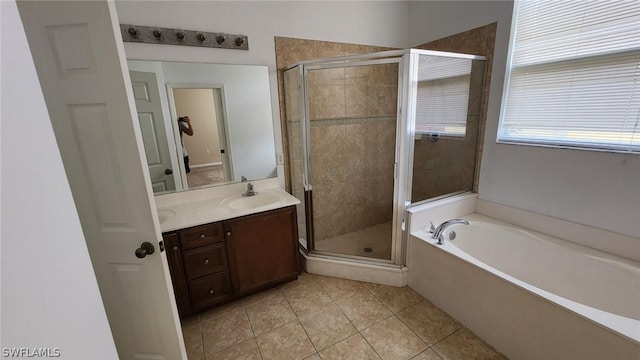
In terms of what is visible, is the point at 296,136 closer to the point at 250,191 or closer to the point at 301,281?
the point at 250,191

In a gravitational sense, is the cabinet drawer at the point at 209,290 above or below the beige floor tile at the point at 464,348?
above

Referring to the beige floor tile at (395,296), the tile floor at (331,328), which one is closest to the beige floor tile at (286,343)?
the tile floor at (331,328)

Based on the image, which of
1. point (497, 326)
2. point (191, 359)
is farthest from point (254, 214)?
point (497, 326)

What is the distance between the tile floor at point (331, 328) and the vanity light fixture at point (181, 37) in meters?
2.08

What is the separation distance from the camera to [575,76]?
1781 millimetres

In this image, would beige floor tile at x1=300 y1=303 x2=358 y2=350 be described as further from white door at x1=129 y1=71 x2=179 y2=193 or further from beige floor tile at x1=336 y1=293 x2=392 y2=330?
white door at x1=129 y1=71 x2=179 y2=193

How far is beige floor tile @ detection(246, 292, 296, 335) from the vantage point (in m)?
1.90

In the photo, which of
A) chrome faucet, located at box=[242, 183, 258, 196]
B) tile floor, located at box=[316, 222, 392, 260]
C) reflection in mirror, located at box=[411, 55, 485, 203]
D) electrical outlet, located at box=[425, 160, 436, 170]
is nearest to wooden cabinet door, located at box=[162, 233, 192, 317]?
chrome faucet, located at box=[242, 183, 258, 196]

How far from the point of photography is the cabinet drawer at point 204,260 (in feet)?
5.99

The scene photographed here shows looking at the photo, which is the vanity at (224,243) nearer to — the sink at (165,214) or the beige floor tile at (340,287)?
the sink at (165,214)

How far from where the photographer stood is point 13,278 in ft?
1.84

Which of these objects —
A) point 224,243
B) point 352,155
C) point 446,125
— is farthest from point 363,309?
point 446,125

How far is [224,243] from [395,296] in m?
1.44

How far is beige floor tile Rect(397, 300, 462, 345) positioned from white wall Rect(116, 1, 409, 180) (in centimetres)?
166
